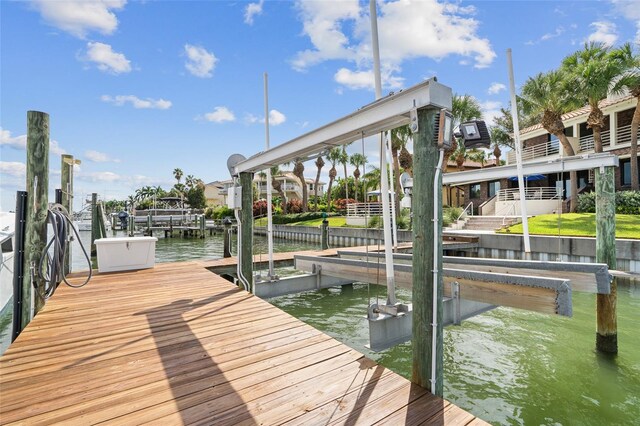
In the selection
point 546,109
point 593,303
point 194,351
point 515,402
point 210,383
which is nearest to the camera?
point 210,383

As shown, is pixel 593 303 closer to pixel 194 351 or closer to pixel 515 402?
pixel 515 402

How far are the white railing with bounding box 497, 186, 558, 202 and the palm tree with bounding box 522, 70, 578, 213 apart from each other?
288cm

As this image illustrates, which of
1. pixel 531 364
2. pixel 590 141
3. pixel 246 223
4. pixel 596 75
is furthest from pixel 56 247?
pixel 590 141

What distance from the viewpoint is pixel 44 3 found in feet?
20.2

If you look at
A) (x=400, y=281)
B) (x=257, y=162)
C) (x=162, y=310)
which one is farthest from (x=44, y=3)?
(x=400, y=281)

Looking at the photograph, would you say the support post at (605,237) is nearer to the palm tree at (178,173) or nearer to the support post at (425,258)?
the support post at (425,258)

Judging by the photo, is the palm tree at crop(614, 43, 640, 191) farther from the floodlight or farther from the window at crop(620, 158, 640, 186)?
the floodlight

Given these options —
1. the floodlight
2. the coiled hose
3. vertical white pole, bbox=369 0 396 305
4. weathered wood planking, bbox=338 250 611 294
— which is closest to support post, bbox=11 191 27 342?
the coiled hose

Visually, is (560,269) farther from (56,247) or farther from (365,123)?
(56,247)

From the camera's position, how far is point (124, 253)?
7.99 meters

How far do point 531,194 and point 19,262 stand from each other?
98.1 ft

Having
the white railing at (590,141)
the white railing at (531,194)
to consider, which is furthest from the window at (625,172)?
the white railing at (531,194)

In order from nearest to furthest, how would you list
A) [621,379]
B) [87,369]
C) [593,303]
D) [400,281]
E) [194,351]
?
1. [87,369]
2. [194,351]
3. [621,379]
4. [400,281]
5. [593,303]

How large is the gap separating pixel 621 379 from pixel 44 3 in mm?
11553
